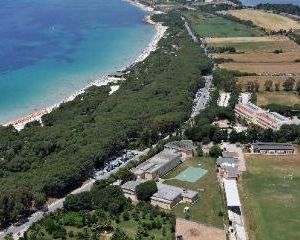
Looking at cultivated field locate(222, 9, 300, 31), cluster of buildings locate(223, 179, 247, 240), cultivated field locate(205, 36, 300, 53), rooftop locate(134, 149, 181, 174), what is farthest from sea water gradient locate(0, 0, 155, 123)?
cluster of buildings locate(223, 179, 247, 240)

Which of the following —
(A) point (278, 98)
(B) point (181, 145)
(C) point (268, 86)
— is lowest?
(A) point (278, 98)

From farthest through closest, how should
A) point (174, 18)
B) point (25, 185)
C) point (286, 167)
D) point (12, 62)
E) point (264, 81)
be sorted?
1. point (174, 18)
2. point (12, 62)
3. point (264, 81)
4. point (286, 167)
5. point (25, 185)

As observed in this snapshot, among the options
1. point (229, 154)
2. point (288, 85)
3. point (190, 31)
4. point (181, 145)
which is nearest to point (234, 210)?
point (229, 154)

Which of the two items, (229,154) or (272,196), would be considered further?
(229,154)

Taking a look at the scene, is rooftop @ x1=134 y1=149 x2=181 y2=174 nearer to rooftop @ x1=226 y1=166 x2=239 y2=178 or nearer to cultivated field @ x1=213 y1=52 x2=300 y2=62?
rooftop @ x1=226 y1=166 x2=239 y2=178

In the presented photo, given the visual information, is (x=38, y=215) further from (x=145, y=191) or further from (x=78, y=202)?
(x=145, y=191)

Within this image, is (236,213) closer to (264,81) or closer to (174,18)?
(264,81)

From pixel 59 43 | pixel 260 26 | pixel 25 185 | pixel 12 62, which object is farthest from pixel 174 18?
pixel 25 185
